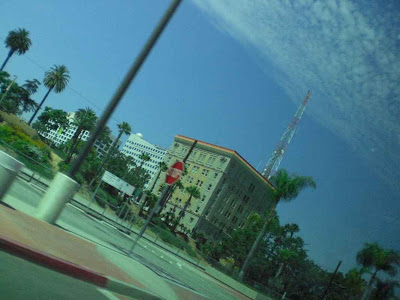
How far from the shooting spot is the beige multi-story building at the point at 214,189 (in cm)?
9838

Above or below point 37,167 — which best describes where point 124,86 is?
above

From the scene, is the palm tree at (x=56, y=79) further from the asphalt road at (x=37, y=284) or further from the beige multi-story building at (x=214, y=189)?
the asphalt road at (x=37, y=284)

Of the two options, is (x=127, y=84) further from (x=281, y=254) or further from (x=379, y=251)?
(x=281, y=254)

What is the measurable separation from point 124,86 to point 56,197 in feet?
9.93

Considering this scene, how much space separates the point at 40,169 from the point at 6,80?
74.8 metres

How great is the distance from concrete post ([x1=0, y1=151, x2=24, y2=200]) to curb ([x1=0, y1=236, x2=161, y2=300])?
278cm

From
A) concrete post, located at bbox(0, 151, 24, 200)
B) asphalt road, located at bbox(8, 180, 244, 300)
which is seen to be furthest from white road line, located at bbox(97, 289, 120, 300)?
concrete post, located at bbox(0, 151, 24, 200)

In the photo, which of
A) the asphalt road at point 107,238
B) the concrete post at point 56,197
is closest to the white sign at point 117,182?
the asphalt road at point 107,238

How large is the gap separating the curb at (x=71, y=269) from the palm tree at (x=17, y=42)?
92.5 m

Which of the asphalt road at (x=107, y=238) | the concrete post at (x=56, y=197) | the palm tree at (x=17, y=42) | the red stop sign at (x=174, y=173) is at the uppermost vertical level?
the palm tree at (x=17, y=42)

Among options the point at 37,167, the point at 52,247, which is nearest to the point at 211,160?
the point at 37,167

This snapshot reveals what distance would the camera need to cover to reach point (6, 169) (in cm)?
793

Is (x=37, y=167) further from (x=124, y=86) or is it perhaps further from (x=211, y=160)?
(x=211, y=160)

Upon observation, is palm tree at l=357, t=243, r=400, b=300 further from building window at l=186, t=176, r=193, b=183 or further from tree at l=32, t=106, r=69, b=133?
tree at l=32, t=106, r=69, b=133
